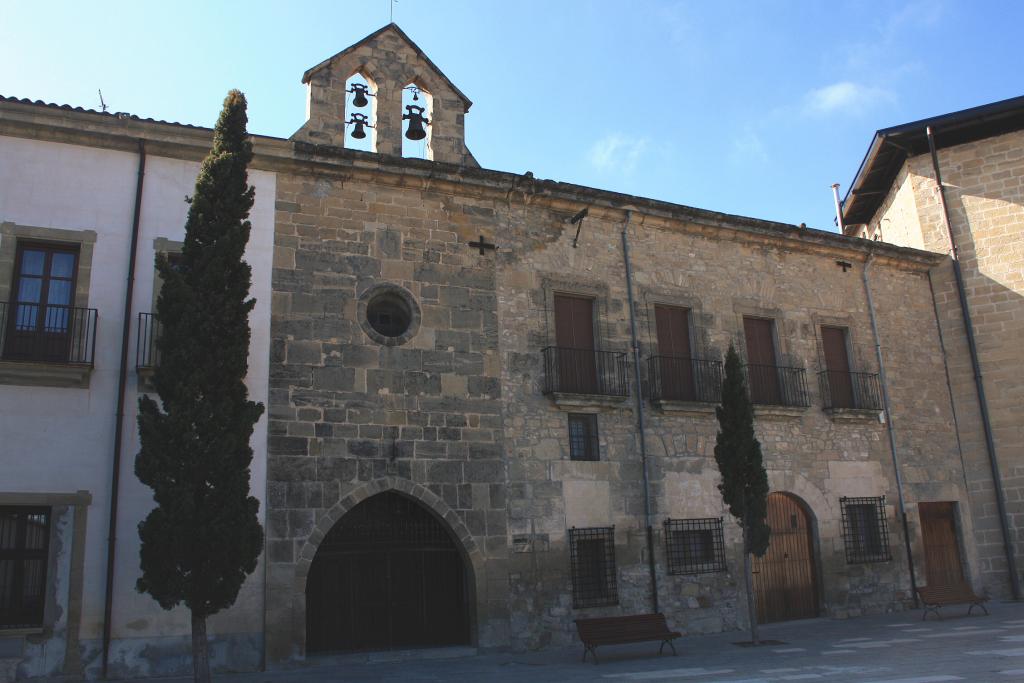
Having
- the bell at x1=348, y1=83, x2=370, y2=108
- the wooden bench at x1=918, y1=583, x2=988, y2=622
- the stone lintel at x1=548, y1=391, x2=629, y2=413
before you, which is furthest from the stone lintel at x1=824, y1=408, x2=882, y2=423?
the bell at x1=348, y1=83, x2=370, y2=108

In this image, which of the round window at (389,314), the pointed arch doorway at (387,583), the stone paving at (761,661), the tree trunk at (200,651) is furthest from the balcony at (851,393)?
the tree trunk at (200,651)

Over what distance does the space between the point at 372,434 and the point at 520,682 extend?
379 cm

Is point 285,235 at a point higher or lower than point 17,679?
higher

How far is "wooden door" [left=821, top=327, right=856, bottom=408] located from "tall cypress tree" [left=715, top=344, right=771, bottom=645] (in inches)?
149

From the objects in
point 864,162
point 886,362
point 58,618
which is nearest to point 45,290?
point 58,618

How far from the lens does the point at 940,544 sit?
49.2 ft

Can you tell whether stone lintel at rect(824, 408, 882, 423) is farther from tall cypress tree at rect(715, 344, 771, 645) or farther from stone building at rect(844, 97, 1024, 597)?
tall cypress tree at rect(715, 344, 771, 645)

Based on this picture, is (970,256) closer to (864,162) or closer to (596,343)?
(864,162)

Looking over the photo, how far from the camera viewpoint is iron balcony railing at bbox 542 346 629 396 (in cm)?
1209

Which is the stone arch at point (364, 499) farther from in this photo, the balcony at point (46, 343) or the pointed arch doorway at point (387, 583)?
the balcony at point (46, 343)

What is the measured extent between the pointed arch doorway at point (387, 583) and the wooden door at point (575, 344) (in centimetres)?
284

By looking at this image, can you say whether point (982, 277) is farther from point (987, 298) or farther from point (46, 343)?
point (46, 343)

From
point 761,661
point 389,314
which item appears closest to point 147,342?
point 389,314

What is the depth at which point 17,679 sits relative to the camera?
28.5ft
